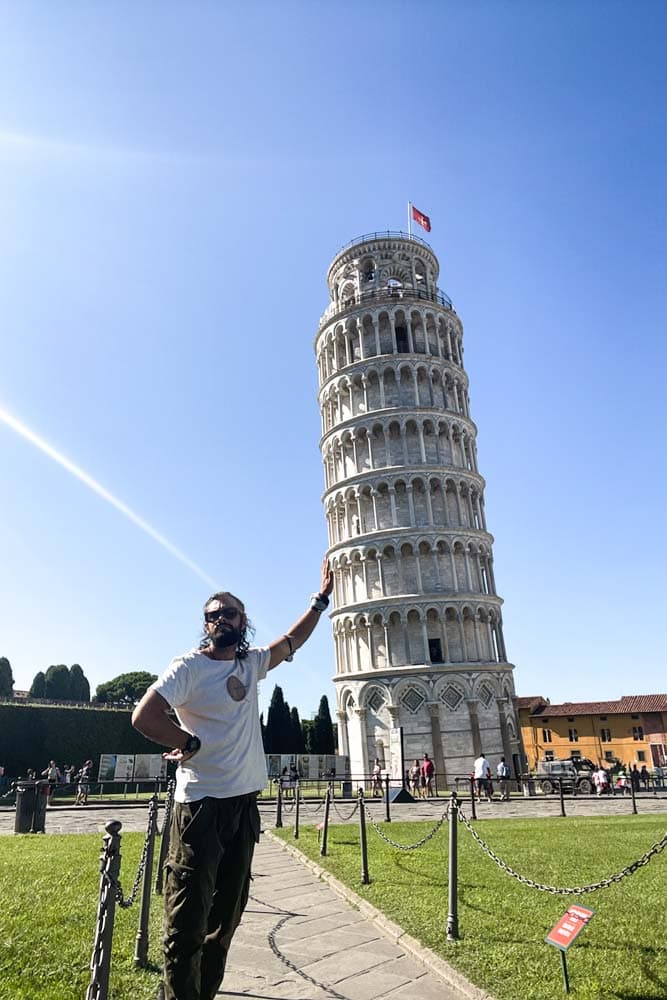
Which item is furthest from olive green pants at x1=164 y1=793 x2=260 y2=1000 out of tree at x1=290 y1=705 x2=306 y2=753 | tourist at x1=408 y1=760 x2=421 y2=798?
tree at x1=290 y1=705 x2=306 y2=753

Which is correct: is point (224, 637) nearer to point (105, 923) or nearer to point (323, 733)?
point (105, 923)

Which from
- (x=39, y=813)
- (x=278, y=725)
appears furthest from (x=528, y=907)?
(x=278, y=725)

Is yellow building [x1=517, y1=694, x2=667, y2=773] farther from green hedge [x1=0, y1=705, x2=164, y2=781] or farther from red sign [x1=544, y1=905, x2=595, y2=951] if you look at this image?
red sign [x1=544, y1=905, x2=595, y2=951]

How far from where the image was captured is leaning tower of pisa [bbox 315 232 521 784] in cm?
3816

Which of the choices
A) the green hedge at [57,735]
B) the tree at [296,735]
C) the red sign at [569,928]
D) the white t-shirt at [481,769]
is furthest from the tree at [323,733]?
the red sign at [569,928]

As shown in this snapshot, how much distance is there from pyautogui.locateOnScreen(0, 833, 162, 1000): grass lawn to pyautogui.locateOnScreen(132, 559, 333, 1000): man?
1758 mm

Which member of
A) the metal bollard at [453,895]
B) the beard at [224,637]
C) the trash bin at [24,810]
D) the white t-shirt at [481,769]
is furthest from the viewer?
the white t-shirt at [481,769]

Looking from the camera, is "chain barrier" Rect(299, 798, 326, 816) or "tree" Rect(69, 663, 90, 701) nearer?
"chain barrier" Rect(299, 798, 326, 816)

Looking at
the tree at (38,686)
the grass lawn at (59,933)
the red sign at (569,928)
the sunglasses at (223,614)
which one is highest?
the tree at (38,686)

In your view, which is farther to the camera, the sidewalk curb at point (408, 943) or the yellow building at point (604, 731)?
the yellow building at point (604, 731)

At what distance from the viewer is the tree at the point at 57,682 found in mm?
76000

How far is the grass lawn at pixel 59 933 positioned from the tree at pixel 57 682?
73.4 metres

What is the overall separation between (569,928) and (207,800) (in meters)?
3.35

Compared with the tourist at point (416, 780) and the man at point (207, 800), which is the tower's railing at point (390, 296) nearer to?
the tourist at point (416, 780)
